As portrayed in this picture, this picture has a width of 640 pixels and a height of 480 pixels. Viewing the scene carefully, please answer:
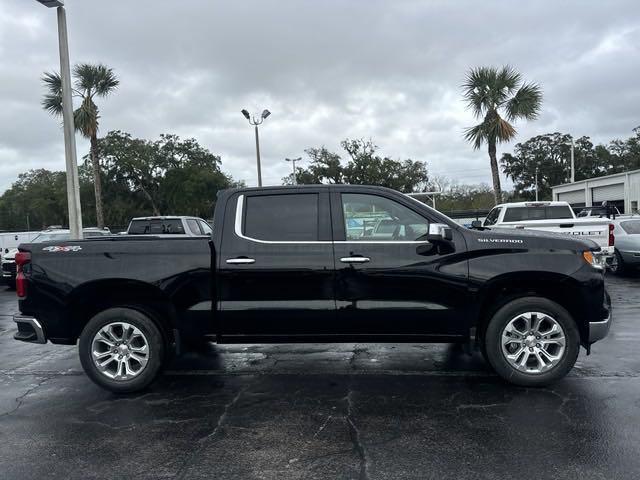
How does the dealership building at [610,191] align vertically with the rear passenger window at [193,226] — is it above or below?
above

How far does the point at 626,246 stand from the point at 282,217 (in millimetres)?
10946

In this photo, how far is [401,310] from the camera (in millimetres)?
4906

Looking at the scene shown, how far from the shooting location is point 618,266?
1333 centimetres

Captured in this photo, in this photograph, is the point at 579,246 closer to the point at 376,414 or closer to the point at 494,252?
the point at 494,252

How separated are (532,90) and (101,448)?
23219 millimetres

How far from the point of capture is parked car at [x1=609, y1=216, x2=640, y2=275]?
41.9 ft

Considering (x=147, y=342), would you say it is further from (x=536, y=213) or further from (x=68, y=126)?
(x=536, y=213)

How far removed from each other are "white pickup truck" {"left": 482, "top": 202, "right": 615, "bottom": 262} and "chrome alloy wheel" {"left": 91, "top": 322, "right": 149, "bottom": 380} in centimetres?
790

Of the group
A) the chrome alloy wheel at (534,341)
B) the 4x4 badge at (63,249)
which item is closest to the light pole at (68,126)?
the 4x4 badge at (63,249)

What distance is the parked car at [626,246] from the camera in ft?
41.9

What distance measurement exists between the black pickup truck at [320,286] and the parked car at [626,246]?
29.7ft

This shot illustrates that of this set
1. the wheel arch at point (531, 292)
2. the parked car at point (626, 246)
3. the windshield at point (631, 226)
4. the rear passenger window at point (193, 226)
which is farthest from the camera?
the rear passenger window at point (193, 226)

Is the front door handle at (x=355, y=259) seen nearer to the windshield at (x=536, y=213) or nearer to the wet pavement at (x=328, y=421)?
the wet pavement at (x=328, y=421)

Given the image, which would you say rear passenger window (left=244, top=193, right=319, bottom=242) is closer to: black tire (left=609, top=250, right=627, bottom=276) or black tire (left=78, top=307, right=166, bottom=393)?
black tire (left=78, top=307, right=166, bottom=393)
